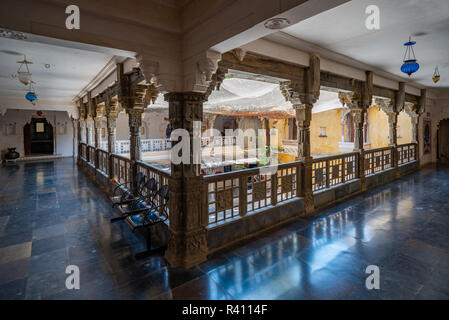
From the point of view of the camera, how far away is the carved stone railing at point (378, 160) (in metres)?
7.36

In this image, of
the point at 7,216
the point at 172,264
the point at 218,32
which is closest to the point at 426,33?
the point at 218,32

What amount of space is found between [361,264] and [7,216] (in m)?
6.46

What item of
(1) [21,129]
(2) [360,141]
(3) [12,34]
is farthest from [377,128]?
(1) [21,129]

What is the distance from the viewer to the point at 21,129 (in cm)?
1534

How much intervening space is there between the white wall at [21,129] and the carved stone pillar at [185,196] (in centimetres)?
1673

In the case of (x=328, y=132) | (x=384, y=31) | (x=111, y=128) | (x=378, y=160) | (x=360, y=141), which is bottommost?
(x=378, y=160)

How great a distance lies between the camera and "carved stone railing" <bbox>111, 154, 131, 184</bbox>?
19.9 ft

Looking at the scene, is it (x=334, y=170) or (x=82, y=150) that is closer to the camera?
(x=334, y=170)

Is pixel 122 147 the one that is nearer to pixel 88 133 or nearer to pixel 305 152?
pixel 88 133

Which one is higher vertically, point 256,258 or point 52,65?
point 52,65

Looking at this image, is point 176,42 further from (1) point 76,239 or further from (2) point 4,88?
(2) point 4,88

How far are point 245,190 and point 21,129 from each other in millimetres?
17391

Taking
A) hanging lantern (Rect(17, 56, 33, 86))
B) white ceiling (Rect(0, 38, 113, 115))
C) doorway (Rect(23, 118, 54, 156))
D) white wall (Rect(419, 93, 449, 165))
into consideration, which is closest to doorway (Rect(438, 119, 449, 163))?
white wall (Rect(419, 93, 449, 165))

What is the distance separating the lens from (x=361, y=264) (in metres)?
3.13
